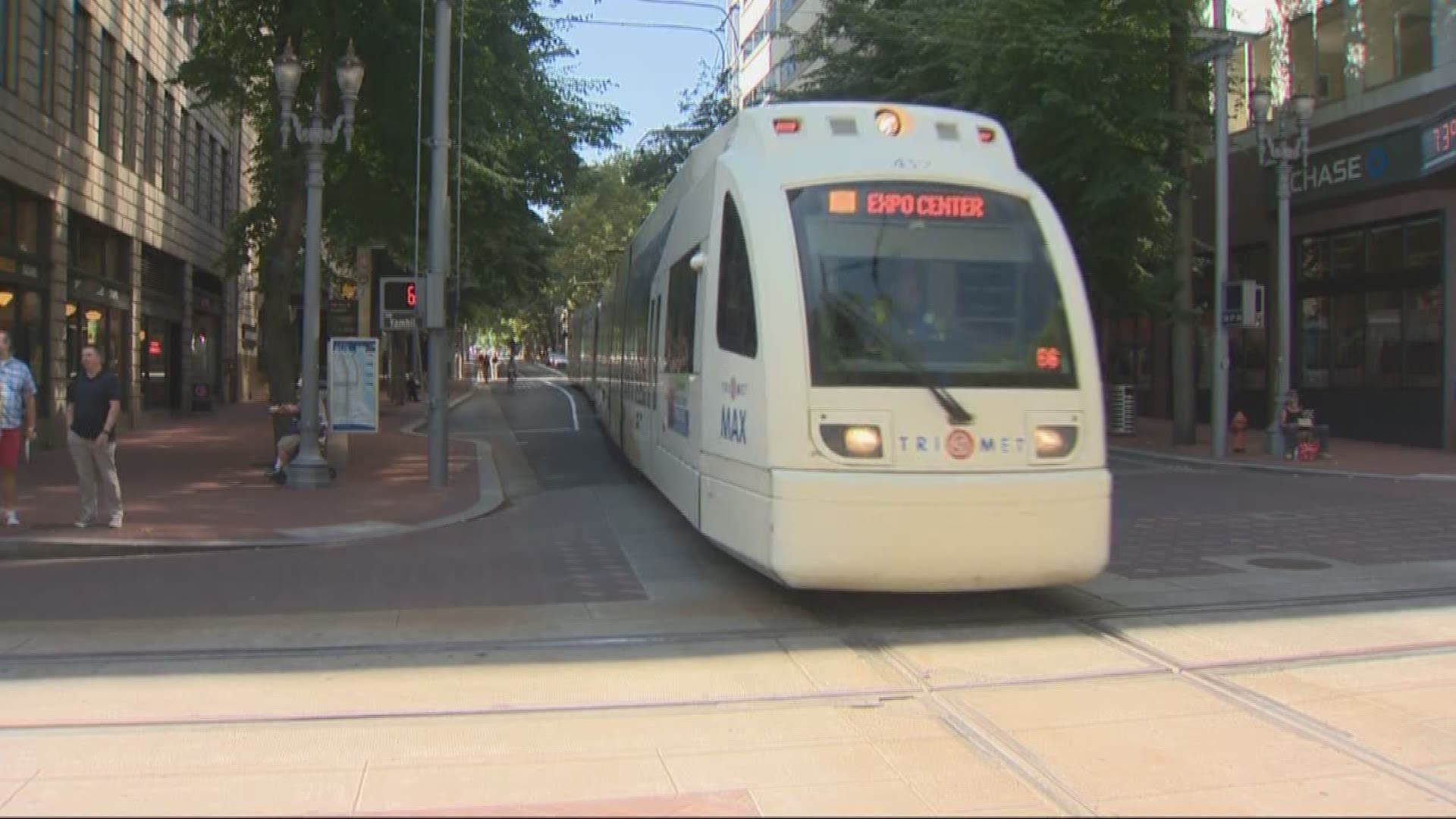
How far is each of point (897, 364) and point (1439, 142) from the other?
17.4 meters

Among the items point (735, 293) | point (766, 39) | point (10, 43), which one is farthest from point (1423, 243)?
point (766, 39)

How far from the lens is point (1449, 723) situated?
5.23 m

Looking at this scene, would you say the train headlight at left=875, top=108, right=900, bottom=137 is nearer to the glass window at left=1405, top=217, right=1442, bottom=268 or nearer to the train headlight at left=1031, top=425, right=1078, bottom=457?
the train headlight at left=1031, top=425, right=1078, bottom=457

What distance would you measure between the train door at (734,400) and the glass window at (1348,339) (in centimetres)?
2024

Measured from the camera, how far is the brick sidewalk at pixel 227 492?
1109 centimetres

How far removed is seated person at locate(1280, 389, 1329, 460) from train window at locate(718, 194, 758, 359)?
15.3m

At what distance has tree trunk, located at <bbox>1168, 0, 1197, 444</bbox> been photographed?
20547mm

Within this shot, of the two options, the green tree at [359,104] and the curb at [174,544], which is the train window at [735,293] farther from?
the green tree at [359,104]

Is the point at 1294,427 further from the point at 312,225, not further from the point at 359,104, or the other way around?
the point at 359,104

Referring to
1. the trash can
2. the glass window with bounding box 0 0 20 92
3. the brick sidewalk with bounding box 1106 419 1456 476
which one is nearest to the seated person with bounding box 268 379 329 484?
the glass window with bounding box 0 0 20 92

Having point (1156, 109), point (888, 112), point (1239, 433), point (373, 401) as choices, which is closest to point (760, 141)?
point (888, 112)

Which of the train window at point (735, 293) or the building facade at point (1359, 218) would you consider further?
the building facade at point (1359, 218)

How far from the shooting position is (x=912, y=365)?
6613 mm

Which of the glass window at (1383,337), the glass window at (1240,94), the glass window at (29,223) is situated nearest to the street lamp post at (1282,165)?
the glass window at (1383,337)
